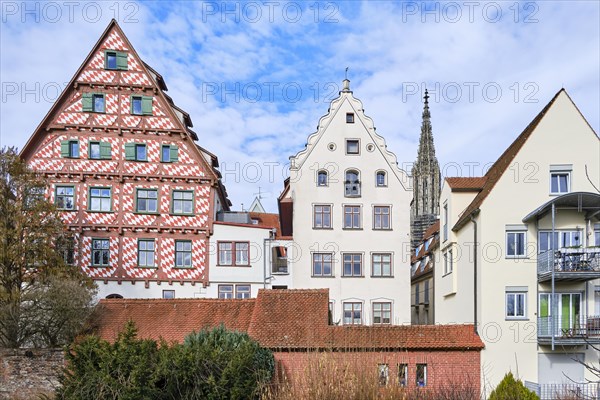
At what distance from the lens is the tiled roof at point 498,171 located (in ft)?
83.0

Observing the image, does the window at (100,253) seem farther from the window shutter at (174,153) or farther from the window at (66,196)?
the window shutter at (174,153)

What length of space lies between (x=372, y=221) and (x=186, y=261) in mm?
9791

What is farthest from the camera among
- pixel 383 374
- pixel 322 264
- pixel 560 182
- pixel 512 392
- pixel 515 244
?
pixel 322 264

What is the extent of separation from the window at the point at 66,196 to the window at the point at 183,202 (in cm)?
496

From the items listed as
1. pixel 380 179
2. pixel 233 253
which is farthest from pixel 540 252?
pixel 233 253

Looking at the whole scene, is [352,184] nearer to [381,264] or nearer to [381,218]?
[381,218]

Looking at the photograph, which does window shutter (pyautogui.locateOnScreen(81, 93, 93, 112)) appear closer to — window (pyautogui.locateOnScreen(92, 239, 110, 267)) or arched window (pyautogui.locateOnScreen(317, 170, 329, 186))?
window (pyautogui.locateOnScreen(92, 239, 110, 267))

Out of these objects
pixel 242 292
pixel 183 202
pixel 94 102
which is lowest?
pixel 242 292

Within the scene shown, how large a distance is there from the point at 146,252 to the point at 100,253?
220 cm

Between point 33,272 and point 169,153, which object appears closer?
point 33,272

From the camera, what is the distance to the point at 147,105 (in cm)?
3188

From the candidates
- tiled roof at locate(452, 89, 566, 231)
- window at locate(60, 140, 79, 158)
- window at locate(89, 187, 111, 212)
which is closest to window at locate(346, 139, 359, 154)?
tiled roof at locate(452, 89, 566, 231)

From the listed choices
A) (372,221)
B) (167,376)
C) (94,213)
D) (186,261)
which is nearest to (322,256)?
(372,221)

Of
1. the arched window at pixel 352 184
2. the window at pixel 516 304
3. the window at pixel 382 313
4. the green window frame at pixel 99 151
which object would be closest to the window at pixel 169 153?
the green window frame at pixel 99 151
